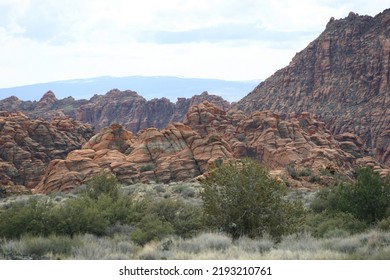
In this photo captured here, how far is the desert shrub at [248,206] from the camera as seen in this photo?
15.1 m

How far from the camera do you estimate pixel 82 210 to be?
52.1 ft

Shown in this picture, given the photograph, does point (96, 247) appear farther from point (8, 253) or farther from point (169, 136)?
point (169, 136)

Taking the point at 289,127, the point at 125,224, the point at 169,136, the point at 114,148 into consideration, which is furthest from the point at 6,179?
the point at 125,224

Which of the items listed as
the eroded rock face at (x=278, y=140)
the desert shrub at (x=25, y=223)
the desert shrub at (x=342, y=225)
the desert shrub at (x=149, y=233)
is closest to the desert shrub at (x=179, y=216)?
the desert shrub at (x=149, y=233)

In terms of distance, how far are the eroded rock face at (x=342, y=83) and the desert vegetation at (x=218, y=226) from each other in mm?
93237

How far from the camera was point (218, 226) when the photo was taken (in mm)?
15234

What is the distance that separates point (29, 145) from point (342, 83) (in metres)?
92.3

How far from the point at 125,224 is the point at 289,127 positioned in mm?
55538

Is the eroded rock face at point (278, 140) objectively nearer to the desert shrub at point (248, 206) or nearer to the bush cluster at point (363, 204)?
the bush cluster at point (363, 204)

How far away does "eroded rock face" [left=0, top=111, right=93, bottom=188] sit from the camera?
63.3m

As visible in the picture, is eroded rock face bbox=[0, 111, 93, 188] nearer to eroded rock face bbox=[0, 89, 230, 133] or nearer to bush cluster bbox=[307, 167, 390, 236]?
bush cluster bbox=[307, 167, 390, 236]

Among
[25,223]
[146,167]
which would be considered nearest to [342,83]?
[146,167]

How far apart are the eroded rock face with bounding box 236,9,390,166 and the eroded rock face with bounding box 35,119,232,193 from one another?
64222 millimetres

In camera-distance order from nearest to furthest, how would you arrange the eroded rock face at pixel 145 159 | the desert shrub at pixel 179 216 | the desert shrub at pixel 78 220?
the desert shrub at pixel 78 220 < the desert shrub at pixel 179 216 < the eroded rock face at pixel 145 159
